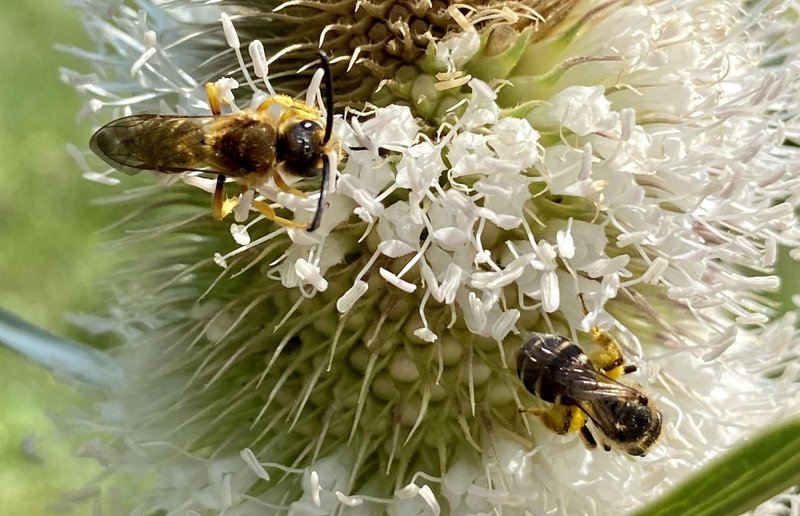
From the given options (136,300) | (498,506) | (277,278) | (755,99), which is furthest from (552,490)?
(136,300)

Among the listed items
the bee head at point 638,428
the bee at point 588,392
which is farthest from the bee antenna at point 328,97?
the bee head at point 638,428

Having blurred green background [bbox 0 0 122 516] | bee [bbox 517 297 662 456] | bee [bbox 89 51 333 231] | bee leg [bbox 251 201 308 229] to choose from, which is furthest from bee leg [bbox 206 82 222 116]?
blurred green background [bbox 0 0 122 516]

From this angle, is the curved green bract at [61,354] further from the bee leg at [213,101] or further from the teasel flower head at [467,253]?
the bee leg at [213,101]

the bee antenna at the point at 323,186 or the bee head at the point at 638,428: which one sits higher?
the bee antenna at the point at 323,186

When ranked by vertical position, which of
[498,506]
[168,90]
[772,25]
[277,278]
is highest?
[772,25]

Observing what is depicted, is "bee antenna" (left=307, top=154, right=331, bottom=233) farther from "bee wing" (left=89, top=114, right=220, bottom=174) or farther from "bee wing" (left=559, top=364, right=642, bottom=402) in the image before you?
"bee wing" (left=559, top=364, right=642, bottom=402)

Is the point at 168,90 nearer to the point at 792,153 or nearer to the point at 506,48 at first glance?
the point at 506,48
